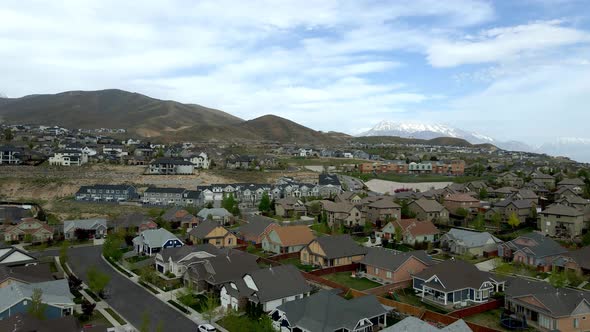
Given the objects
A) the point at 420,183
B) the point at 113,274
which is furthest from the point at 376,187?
the point at 113,274

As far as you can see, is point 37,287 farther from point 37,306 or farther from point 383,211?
point 383,211

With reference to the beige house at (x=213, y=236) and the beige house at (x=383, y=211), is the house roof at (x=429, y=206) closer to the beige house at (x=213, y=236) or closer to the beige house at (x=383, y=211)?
the beige house at (x=383, y=211)

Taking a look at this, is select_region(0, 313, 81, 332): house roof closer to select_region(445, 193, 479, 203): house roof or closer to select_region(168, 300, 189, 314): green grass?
select_region(168, 300, 189, 314): green grass

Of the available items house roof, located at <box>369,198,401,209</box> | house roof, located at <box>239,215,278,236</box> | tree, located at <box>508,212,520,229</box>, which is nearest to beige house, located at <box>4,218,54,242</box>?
house roof, located at <box>239,215,278,236</box>

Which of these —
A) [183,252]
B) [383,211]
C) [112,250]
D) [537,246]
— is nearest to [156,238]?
[112,250]

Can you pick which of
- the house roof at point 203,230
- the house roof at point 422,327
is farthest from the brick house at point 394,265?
the house roof at point 203,230

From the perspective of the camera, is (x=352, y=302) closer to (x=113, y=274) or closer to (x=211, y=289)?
(x=211, y=289)
